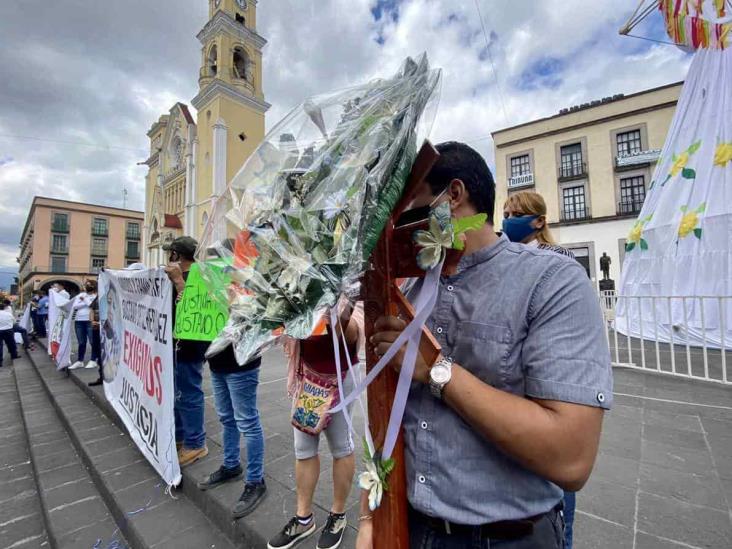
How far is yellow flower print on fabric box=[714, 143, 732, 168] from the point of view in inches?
212

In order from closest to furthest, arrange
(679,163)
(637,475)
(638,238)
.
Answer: (637,475) < (679,163) < (638,238)

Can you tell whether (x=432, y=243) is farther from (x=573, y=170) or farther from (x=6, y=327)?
(x=573, y=170)

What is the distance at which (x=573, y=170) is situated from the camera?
682 inches

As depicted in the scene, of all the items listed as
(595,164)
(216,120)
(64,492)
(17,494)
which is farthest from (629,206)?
(216,120)

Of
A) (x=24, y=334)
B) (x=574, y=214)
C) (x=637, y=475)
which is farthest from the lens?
(x=574, y=214)

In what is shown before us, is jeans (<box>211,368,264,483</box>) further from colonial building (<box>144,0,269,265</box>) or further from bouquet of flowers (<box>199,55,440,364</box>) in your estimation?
colonial building (<box>144,0,269,265</box>)

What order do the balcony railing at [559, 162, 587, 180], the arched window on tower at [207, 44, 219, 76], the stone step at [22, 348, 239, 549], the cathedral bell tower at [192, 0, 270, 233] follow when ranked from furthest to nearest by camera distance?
1. the arched window on tower at [207, 44, 219, 76]
2. the cathedral bell tower at [192, 0, 270, 233]
3. the balcony railing at [559, 162, 587, 180]
4. the stone step at [22, 348, 239, 549]

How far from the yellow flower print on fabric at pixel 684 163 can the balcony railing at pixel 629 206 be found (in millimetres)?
11393

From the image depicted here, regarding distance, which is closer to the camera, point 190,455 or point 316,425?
point 316,425

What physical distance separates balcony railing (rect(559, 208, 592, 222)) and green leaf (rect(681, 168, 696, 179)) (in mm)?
11927

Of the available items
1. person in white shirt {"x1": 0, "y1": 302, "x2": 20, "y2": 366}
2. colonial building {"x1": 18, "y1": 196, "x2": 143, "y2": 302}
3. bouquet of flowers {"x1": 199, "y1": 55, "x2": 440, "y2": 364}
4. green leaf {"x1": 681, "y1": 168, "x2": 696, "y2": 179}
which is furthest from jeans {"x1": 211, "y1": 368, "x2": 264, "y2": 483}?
colonial building {"x1": 18, "y1": 196, "x2": 143, "y2": 302}

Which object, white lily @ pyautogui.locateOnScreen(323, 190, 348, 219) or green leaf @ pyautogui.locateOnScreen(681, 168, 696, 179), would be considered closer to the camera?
white lily @ pyautogui.locateOnScreen(323, 190, 348, 219)

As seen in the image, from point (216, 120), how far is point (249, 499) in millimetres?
22245

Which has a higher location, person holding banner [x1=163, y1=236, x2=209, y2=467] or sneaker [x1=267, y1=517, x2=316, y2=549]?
person holding banner [x1=163, y1=236, x2=209, y2=467]
